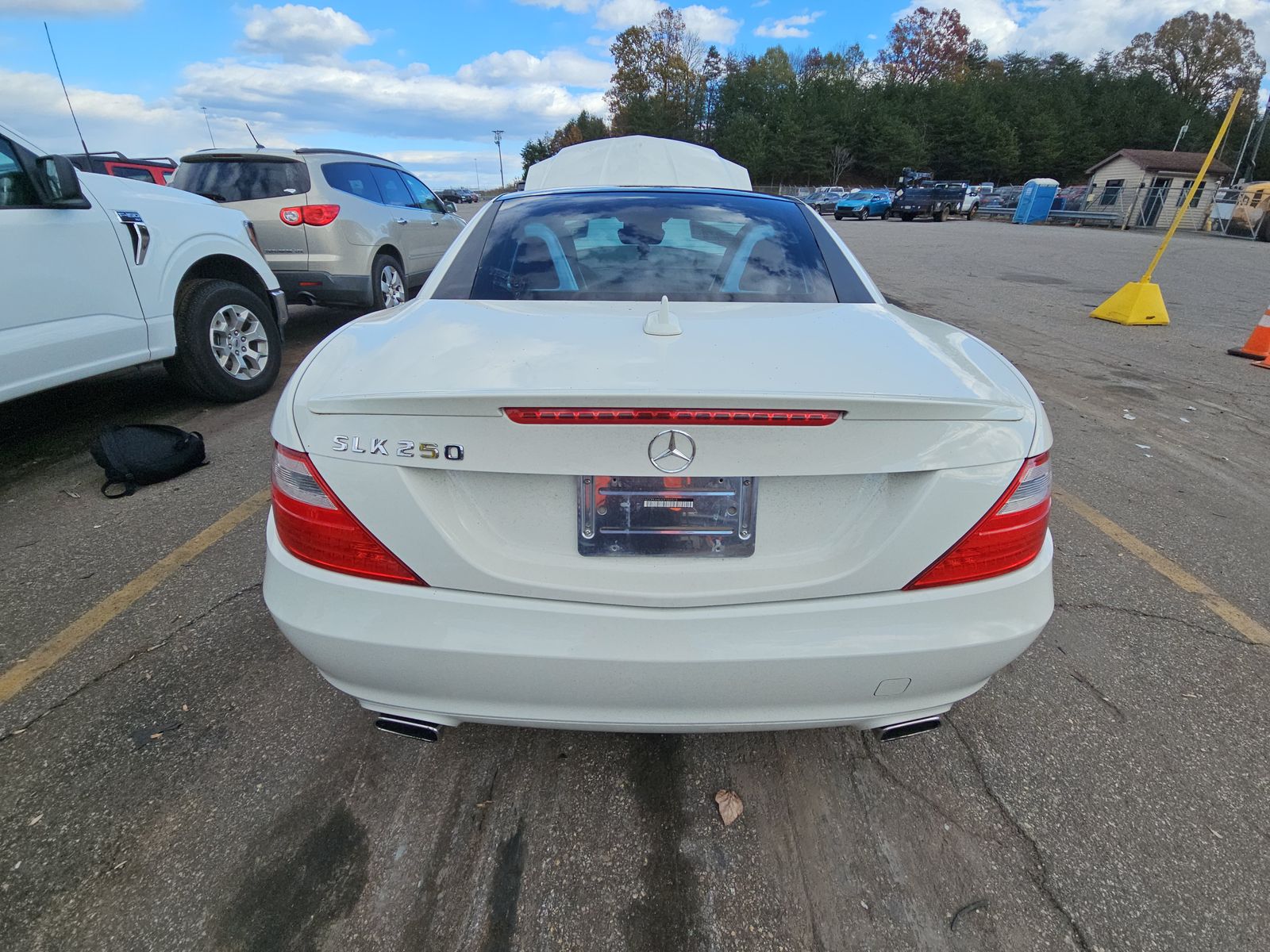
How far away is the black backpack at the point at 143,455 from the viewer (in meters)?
3.61

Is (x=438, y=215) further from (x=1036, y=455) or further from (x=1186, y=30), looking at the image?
(x=1186, y=30)

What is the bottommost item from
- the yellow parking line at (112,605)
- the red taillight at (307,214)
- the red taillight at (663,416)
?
the yellow parking line at (112,605)

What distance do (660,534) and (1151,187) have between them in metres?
44.8

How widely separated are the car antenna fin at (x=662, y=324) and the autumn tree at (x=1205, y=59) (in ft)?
319

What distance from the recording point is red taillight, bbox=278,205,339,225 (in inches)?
253

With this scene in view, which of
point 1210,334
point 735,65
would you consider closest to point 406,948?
point 1210,334

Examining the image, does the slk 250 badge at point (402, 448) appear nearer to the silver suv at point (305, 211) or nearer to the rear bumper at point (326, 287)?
the silver suv at point (305, 211)

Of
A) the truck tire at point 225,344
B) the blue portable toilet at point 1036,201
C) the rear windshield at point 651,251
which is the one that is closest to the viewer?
the rear windshield at point 651,251

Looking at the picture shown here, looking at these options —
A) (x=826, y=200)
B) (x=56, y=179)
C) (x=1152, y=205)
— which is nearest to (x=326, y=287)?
(x=56, y=179)

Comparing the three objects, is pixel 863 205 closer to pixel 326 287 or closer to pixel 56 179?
pixel 326 287

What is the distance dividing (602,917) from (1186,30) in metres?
105

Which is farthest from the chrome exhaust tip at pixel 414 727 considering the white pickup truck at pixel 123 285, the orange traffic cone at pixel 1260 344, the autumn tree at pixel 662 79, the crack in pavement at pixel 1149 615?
the autumn tree at pixel 662 79

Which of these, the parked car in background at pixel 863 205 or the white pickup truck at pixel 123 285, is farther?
the parked car in background at pixel 863 205

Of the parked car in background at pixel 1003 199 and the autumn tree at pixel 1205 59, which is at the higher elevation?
the autumn tree at pixel 1205 59
